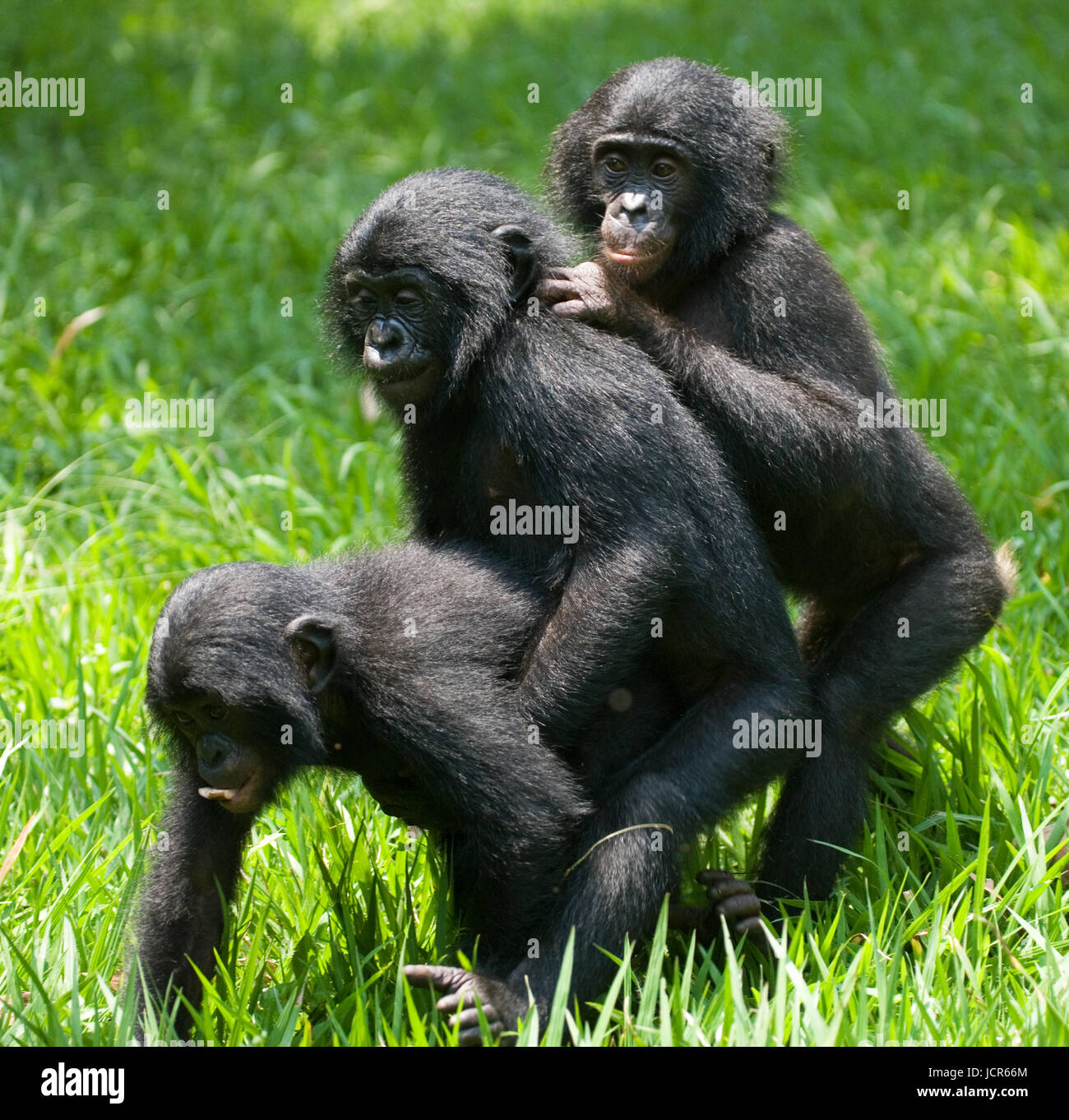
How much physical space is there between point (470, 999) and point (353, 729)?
3.31 feet

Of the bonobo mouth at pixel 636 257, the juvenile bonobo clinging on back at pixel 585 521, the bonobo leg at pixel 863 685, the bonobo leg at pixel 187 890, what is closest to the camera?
the juvenile bonobo clinging on back at pixel 585 521

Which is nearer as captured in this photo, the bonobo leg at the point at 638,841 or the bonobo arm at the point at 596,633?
the bonobo leg at the point at 638,841

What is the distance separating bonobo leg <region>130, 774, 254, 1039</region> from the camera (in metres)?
5.03

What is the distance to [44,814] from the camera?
5.87m

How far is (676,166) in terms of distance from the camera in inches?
237

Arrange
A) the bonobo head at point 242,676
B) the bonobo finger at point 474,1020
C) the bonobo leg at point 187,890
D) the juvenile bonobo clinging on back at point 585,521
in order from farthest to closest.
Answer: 1. the bonobo leg at point 187,890
2. the juvenile bonobo clinging on back at point 585,521
3. the bonobo head at point 242,676
4. the bonobo finger at point 474,1020

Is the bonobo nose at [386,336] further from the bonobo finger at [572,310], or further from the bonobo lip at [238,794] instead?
the bonobo lip at [238,794]

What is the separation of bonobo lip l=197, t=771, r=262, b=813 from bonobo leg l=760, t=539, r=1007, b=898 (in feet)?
6.41

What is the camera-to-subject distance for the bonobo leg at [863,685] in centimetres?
540

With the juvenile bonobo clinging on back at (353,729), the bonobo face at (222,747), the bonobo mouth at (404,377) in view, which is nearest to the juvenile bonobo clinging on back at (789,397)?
the bonobo mouth at (404,377)

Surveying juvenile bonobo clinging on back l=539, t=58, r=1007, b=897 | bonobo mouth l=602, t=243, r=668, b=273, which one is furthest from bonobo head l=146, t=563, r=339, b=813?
bonobo mouth l=602, t=243, r=668, b=273

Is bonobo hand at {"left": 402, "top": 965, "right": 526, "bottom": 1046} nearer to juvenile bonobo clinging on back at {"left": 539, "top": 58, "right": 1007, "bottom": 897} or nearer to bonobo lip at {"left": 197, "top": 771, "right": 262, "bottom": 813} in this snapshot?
bonobo lip at {"left": 197, "top": 771, "right": 262, "bottom": 813}

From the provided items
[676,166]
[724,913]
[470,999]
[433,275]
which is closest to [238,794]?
[470,999]

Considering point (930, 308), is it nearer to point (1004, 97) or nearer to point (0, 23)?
point (1004, 97)
